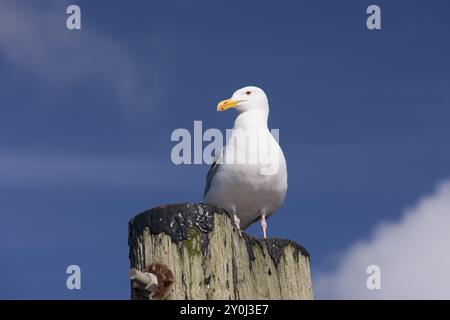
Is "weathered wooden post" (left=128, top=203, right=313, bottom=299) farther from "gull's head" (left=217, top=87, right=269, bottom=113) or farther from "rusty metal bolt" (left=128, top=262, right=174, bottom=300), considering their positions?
"gull's head" (left=217, top=87, right=269, bottom=113)

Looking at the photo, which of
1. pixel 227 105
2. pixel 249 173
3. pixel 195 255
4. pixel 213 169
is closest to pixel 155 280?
pixel 195 255

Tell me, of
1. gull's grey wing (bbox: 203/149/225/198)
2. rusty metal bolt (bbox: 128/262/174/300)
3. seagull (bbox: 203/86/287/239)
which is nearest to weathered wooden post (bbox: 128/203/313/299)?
rusty metal bolt (bbox: 128/262/174/300)

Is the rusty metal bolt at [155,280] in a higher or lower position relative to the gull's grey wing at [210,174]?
lower

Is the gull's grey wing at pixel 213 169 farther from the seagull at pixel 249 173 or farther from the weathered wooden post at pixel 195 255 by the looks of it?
the weathered wooden post at pixel 195 255

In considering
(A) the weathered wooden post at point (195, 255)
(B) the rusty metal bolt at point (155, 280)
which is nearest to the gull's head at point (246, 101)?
(A) the weathered wooden post at point (195, 255)

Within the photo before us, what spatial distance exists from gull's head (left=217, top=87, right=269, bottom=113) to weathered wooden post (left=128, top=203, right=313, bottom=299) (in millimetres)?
4455

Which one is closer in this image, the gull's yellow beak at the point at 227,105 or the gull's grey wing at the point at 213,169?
the gull's grey wing at the point at 213,169

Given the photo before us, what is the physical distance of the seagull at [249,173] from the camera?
40.6 ft

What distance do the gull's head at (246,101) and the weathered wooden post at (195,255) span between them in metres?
4.46
